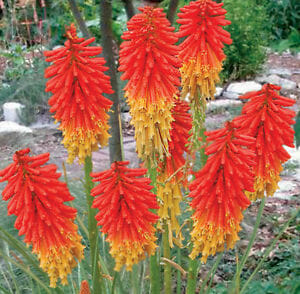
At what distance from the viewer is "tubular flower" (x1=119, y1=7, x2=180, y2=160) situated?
159 cm

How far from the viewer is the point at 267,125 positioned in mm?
1684

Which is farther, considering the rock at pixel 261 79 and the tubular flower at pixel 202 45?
the rock at pixel 261 79

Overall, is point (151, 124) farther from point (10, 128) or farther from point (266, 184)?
point (10, 128)

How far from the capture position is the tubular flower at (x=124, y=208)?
1.45 metres

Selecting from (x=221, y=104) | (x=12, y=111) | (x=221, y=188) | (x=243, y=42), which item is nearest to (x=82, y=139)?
(x=221, y=188)

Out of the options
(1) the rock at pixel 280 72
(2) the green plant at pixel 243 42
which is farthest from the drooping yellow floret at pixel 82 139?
(1) the rock at pixel 280 72

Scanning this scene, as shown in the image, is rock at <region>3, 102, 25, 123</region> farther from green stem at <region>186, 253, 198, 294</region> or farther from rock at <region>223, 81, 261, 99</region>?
green stem at <region>186, 253, 198, 294</region>

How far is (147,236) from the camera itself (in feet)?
4.96

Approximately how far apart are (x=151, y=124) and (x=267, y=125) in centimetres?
41

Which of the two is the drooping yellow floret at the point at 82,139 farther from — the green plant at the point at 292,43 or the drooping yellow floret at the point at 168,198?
the green plant at the point at 292,43

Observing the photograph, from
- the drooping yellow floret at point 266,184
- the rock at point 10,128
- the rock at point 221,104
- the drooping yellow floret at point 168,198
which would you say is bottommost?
the rock at point 221,104

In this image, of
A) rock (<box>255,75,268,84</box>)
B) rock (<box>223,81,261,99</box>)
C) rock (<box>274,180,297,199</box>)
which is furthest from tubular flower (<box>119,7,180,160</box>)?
rock (<box>255,75,268,84</box>)

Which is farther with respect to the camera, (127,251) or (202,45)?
(202,45)

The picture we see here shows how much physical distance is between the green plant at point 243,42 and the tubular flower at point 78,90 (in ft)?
20.8
